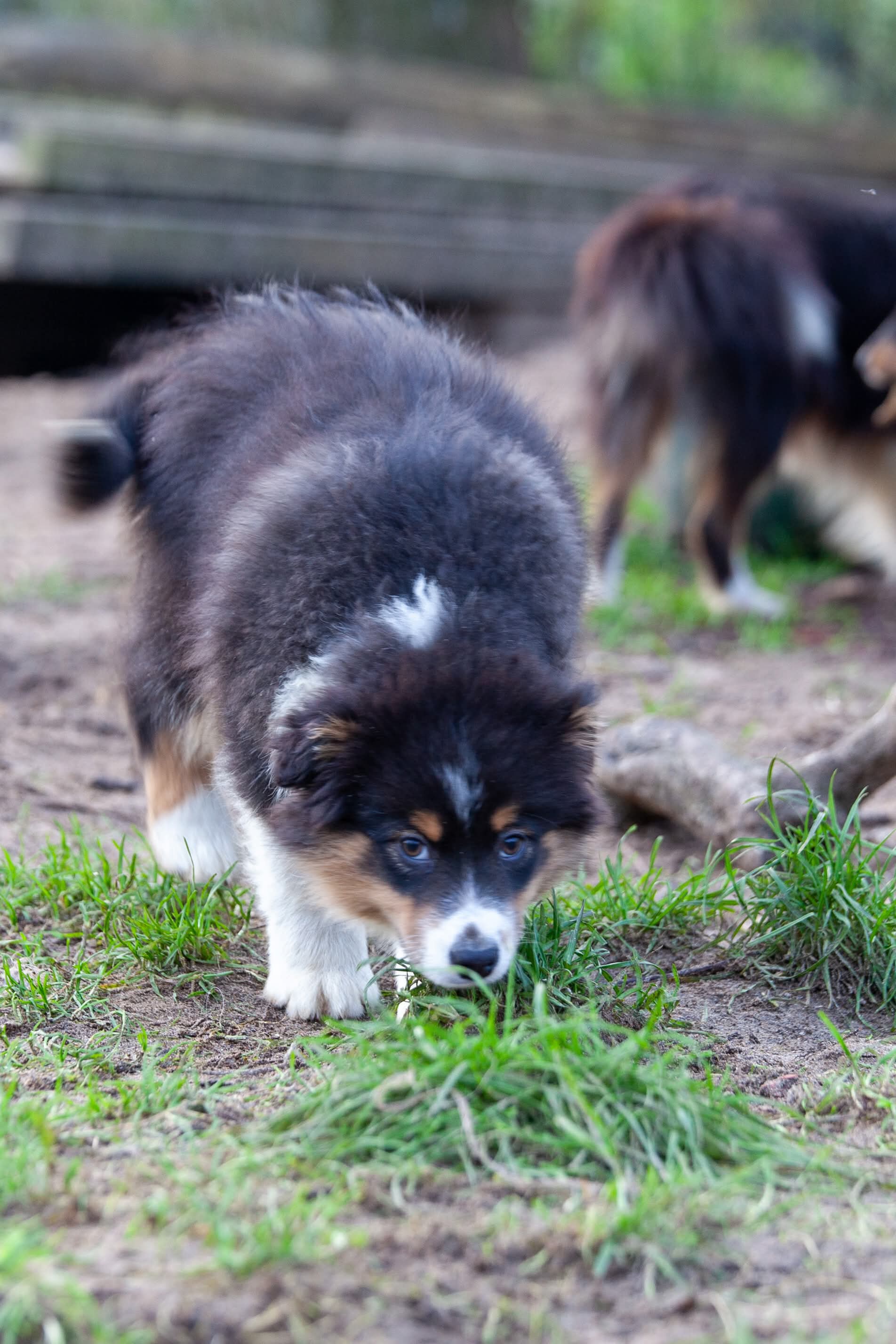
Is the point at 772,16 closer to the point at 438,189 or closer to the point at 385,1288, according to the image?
the point at 438,189

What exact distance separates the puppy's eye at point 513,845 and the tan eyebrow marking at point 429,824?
152 mm

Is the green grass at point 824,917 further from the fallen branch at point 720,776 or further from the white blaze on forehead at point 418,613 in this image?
the white blaze on forehead at point 418,613

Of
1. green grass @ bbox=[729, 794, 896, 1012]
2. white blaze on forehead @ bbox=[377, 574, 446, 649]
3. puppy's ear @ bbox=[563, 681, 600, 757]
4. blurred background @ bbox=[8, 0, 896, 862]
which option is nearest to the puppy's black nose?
puppy's ear @ bbox=[563, 681, 600, 757]

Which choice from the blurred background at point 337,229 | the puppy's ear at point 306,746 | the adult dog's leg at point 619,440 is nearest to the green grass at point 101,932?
the blurred background at point 337,229

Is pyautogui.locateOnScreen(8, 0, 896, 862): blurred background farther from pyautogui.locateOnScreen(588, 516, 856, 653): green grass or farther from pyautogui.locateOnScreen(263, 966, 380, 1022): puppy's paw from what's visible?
pyautogui.locateOnScreen(263, 966, 380, 1022): puppy's paw

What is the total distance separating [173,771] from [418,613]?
1.31m

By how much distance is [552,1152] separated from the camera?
267cm

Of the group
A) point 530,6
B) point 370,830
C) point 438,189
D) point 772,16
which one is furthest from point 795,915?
point 772,16

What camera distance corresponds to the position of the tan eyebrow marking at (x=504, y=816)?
3.04m

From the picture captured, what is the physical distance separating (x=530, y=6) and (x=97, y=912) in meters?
17.9

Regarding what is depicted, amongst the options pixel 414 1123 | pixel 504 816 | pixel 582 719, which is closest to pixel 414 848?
pixel 504 816

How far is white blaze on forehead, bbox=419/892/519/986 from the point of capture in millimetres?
2975

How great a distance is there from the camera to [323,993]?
341 centimetres

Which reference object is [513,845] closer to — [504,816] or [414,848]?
[504,816]
